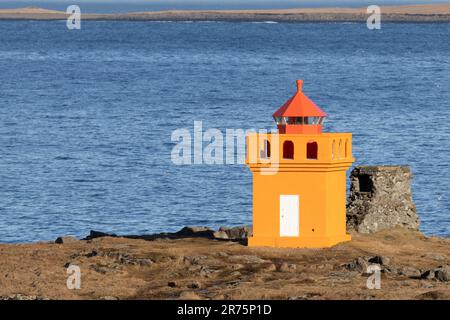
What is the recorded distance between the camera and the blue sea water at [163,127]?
194 ft

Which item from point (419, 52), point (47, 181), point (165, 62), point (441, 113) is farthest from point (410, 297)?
point (419, 52)

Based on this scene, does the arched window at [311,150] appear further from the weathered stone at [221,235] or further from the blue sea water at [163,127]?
the blue sea water at [163,127]

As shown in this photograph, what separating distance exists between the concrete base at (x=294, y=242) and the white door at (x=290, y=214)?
0.68ft

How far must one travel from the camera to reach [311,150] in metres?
37.5

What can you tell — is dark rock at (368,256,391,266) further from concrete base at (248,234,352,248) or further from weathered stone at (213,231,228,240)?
weathered stone at (213,231,228,240)

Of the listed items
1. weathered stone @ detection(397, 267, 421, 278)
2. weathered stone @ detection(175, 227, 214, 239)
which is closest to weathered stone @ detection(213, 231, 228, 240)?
weathered stone @ detection(175, 227, 214, 239)

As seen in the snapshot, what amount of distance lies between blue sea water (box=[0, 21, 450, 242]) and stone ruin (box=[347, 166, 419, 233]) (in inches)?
508

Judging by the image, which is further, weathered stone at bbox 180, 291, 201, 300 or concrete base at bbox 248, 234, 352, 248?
concrete base at bbox 248, 234, 352, 248

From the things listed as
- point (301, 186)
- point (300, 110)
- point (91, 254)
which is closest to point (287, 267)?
→ point (301, 186)

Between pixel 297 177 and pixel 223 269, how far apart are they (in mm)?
3362

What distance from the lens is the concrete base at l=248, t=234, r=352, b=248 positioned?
3766cm

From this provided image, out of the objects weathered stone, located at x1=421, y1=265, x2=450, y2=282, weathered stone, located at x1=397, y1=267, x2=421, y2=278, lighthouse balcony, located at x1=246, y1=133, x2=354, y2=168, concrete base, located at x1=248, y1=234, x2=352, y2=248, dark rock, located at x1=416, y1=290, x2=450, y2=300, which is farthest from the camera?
concrete base, located at x1=248, y1=234, x2=352, y2=248

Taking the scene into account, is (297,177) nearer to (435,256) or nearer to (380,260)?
(380,260)

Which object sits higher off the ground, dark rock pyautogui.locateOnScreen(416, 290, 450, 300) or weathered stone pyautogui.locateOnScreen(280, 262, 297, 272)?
weathered stone pyautogui.locateOnScreen(280, 262, 297, 272)
